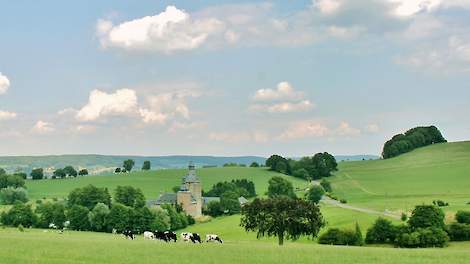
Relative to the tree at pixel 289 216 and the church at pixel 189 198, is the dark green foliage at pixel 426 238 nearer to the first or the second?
the tree at pixel 289 216

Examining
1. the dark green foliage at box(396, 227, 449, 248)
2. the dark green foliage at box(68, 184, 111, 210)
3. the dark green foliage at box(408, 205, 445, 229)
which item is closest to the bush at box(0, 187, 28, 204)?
the dark green foliage at box(68, 184, 111, 210)

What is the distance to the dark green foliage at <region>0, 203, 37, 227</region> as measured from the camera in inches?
5084

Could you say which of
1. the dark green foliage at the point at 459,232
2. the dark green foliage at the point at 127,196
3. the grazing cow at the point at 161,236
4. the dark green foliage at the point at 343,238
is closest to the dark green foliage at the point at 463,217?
the dark green foliage at the point at 459,232

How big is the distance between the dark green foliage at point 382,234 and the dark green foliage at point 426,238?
323cm

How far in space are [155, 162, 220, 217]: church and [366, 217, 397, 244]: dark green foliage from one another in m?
82.9

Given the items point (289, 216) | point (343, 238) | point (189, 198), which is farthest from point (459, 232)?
point (189, 198)

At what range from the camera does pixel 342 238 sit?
85812mm

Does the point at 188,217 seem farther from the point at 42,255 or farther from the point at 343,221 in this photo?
the point at 42,255

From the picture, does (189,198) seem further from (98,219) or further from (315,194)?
(98,219)

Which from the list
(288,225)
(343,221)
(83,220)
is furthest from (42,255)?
(83,220)

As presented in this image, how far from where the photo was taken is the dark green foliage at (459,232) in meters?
84.2

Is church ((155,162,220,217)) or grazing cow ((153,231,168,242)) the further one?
church ((155,162,220,217))

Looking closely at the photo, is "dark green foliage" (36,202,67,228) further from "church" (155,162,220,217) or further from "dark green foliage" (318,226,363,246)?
"dark green foliage" (318,226,363,246)

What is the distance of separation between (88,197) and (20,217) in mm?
21265
